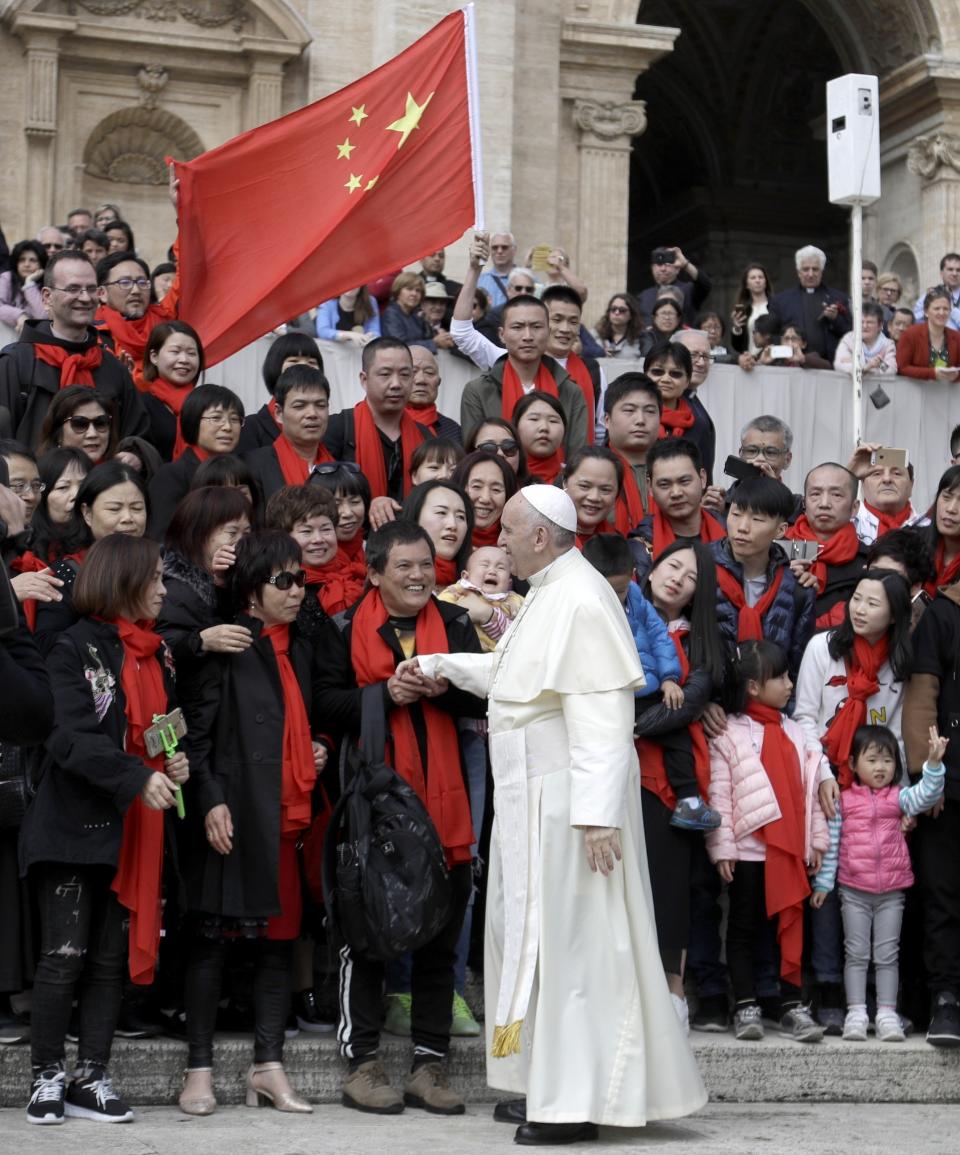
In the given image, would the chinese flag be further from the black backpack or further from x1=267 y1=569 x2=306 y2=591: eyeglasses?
the black backpack

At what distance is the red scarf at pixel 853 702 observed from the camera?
782cm

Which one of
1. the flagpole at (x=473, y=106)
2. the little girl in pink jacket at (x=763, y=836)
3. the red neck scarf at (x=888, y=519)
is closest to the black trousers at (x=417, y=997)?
the little girl in pink jacket at (x=763, y=836)

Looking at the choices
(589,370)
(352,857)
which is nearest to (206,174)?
(589,370)

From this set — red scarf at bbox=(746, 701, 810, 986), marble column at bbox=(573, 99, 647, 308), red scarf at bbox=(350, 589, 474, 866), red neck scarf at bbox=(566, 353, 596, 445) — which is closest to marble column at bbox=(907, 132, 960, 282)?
marble column at bbox=(573, 99, 647, 308)

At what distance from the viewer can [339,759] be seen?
6992mm

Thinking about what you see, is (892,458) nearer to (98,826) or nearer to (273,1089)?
(273,1089)

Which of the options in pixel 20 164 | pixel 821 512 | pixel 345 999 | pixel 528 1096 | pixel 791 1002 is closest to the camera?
pixel 528 1096

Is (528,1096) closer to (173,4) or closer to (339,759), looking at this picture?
(339,759)

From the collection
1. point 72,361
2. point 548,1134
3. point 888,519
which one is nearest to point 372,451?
point 72,361

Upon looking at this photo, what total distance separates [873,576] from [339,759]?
231 centimetres

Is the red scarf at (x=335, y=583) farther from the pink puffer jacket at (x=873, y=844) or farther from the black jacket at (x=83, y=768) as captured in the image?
the pink puffer jacket at (x=873, y=844)

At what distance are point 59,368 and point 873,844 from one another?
3822 millimetres

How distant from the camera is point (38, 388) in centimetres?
845

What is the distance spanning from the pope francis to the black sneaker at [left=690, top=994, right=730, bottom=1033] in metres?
1.26
